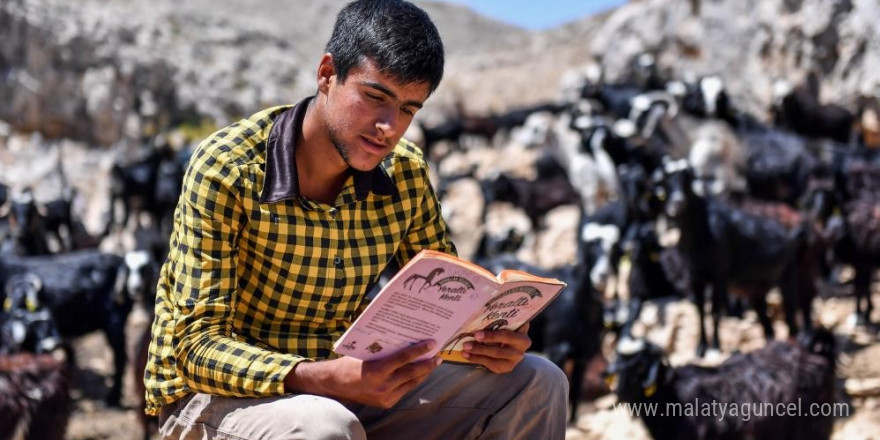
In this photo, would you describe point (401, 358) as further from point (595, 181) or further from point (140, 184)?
point (140, 184)

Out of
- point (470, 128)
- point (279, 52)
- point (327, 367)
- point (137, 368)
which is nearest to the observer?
point (327, 367)

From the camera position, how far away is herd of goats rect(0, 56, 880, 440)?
5574 mm

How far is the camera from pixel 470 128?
22172 millimetres

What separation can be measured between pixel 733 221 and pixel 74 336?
221 inches

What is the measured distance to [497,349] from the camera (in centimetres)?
273

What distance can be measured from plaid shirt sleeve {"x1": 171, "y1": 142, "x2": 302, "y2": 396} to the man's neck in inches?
8.6

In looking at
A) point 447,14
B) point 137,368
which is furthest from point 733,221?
point 447,14

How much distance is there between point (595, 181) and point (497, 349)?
1025cm

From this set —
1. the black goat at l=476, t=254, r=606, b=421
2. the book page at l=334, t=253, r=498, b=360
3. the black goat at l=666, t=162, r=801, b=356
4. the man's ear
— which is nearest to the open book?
the book page at l=334, t=253, r=498, b=360

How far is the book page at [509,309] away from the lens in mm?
2539

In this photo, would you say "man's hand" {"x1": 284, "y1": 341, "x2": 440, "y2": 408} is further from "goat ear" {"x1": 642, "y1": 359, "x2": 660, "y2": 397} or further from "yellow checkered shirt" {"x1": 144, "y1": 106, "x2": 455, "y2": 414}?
"goat ear" {"x1": 642, "y1": 359, "x2": 660, "y2": 397}

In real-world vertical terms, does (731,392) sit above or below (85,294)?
above

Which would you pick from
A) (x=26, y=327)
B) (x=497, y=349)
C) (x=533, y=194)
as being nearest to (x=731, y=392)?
(x=497, y=349)

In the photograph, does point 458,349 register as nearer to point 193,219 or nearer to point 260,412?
point 260,412
